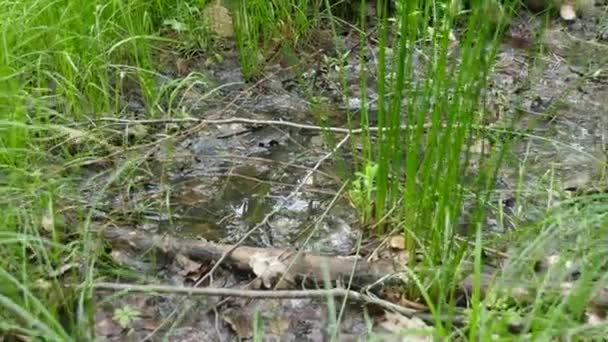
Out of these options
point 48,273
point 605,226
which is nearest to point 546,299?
point 605,226

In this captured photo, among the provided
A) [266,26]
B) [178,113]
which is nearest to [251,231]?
[178,113]

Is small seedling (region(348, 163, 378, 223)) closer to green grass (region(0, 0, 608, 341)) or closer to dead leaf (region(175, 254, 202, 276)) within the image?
green grass (region(0, 0, 608, 341))

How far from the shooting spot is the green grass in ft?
4.57

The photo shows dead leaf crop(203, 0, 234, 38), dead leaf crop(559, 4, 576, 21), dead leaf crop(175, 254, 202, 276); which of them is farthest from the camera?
dead leaf crop(559, 4, 576, 21)

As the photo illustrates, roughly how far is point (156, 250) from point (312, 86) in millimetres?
1186

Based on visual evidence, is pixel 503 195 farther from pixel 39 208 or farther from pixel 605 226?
pixel 39 208

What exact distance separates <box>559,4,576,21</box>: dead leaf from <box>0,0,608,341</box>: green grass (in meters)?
1.45

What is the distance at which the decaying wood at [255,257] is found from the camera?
66.2 inches

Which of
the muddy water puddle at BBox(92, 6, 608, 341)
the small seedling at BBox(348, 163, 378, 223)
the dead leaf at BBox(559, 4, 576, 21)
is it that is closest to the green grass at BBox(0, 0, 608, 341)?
the small seedling at BBox(348, 163, 378, 223)

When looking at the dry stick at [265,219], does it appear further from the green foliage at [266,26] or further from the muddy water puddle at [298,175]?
the green foliage at [266,26]

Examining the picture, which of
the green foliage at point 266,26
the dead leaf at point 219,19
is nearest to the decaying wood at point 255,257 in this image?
the green foliage at point 266,26

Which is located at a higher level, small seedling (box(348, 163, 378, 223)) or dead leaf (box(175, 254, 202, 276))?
small seedling (box(348, 163, 378, 223))

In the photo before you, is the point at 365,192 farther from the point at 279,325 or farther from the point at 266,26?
the point at 266,26

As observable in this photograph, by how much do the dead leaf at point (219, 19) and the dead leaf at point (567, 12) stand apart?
5.19 feet
